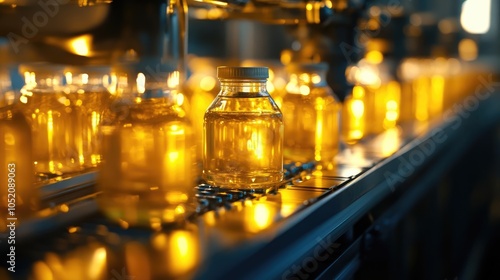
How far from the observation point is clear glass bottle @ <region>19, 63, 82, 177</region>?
979 mm

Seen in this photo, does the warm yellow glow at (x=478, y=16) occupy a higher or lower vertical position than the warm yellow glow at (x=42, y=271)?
higher

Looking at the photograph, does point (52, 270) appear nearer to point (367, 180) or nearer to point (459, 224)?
point (367, 180)

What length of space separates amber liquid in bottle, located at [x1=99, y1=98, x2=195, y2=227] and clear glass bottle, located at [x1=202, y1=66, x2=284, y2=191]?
0.16 m

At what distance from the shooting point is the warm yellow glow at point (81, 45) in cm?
91

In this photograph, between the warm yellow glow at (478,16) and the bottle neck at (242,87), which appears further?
the warm yellow glow at (478,16)

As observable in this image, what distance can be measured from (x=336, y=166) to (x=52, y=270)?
2.44 feet

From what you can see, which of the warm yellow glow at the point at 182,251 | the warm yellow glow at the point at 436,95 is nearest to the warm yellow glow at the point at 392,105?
the warm yellow glow at the point at 436,95

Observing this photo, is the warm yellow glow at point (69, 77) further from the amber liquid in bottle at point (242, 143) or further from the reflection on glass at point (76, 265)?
the reflection on glass at point (76, 265)

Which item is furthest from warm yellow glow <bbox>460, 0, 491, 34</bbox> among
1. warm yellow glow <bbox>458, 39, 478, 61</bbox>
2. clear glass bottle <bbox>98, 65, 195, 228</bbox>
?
clear glass bottle <bbox>98, 65, 195, 228</bbox>

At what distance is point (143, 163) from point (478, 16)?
5.77 metres

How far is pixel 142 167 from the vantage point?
33.1 inches

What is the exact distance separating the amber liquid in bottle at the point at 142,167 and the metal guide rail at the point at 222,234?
1.2 inches

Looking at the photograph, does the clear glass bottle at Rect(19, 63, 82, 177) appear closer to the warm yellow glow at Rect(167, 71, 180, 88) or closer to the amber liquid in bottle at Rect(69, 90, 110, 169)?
the amber liquid in bottle at Rect(69, 90, 110, 169)

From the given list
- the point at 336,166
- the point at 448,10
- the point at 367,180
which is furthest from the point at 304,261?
the point at 448,10
